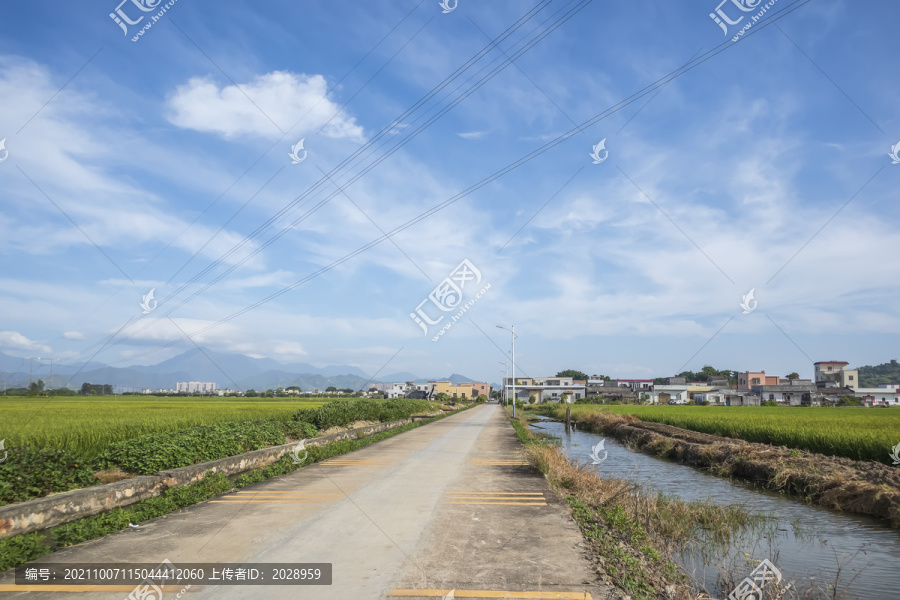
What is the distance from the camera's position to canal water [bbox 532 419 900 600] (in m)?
7.66

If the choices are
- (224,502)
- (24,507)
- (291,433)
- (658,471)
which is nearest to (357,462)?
(291,433)

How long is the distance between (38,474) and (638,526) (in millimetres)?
8606

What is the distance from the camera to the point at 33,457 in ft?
25.1

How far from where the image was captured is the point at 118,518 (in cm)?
727

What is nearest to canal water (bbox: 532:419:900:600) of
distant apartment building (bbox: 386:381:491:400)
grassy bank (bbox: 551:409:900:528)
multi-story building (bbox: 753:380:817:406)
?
grassy bank (bbox: 551:409:900:528)

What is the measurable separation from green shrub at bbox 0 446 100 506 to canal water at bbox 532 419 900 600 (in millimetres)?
8157

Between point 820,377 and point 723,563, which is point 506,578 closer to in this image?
point 723,563

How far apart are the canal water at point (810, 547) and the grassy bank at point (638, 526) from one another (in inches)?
16.8

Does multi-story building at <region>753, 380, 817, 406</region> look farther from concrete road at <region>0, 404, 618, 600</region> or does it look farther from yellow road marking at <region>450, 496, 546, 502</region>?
concrete road at <region>0, 404, 618, 600</region>

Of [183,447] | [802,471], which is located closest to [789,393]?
[802,471]

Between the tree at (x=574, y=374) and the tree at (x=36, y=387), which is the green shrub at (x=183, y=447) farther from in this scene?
the tree at (x=574, y=374)

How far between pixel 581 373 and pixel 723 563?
19197 centimetres

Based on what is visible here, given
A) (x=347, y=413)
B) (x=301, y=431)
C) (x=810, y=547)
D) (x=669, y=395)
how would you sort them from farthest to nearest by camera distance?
(x=669, y=395), (x=347, y=413), (x=301, y=431), (x=810, y=547)

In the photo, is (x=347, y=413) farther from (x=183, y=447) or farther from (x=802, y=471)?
(x=802, y=471)
